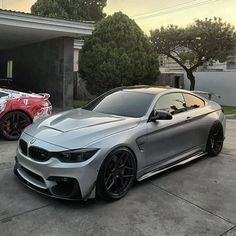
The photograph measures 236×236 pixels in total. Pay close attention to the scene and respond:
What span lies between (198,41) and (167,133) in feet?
51.2

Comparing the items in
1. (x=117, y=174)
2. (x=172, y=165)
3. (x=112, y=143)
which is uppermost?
(x=112, y=143)

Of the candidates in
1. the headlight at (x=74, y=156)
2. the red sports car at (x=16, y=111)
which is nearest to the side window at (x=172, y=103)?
the headlight at (x=74, y=156)

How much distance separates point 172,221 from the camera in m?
3.93

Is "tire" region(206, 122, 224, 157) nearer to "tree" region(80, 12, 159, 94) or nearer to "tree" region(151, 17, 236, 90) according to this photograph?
"tree" region(80, 12, 159, 94)

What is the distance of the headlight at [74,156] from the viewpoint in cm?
407

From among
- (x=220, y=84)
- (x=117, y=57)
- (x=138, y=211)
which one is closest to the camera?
(x=138, y=211)

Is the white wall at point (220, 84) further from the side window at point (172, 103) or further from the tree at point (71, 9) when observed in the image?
the tree at point (71, 9)

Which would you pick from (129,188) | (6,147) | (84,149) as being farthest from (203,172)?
(6,147)

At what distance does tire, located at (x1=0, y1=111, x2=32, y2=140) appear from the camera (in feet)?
25.3

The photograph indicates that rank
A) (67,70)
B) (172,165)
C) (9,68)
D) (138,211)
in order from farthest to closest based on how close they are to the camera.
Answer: (9,68) → (67,70) → (172,165) → (138,211)

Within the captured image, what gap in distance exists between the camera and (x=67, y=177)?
13.1ft

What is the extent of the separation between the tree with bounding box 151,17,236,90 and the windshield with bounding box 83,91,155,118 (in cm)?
1486

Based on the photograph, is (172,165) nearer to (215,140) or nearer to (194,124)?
(194,124)

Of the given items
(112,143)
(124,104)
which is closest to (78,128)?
(112,143)
